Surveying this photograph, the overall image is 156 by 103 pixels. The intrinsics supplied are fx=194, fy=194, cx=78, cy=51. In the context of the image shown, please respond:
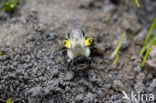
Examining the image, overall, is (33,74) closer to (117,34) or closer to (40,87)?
(40,87)

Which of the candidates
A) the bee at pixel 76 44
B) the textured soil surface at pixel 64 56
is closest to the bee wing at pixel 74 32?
the bee at pixel 76 44

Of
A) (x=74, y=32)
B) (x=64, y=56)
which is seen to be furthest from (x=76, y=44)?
(x=64, y=56)

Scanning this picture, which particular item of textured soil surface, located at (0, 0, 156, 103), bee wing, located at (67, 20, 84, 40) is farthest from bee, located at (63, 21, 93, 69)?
textured soil surface, located at (0, 0, 156, 103)

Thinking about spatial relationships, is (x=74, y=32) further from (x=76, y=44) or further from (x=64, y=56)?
(x=64, y=56)

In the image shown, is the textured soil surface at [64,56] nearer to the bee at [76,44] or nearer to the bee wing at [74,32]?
the bee at [76,44]

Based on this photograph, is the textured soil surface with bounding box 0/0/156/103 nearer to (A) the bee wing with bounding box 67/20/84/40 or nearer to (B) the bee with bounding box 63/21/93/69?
(B) the bee with bounding box 63/21/93/69

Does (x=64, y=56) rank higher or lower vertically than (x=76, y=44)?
lower
